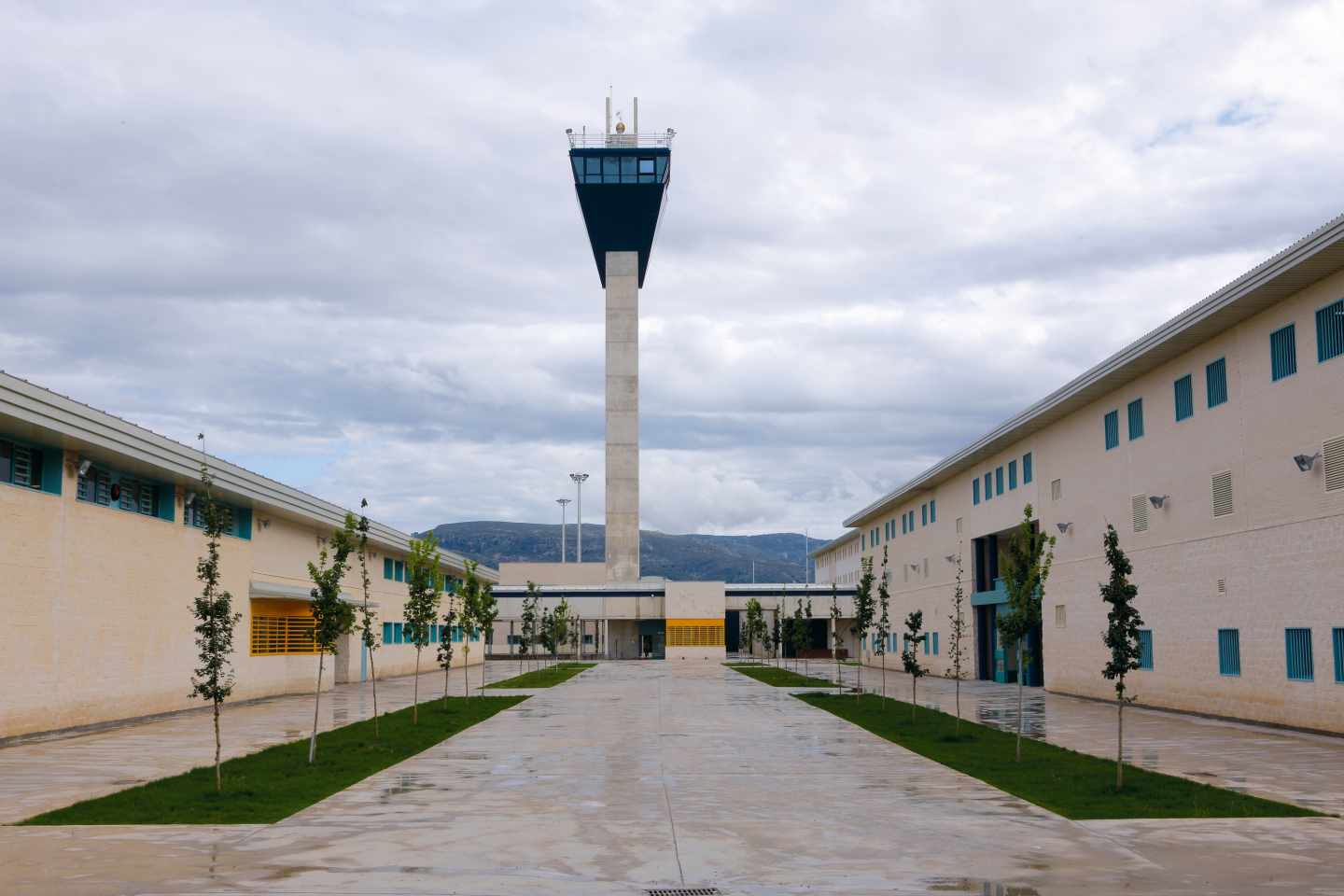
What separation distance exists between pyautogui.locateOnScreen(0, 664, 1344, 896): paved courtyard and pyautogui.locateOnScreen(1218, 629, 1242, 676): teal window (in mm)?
13381

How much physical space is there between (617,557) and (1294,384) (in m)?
77.6

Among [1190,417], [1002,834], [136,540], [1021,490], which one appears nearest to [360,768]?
[1002,834]

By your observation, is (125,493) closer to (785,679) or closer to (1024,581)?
(1024,581)

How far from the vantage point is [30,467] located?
87.0ft

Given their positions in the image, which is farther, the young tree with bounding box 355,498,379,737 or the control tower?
the control tower

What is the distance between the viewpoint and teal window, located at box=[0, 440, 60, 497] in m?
25.5

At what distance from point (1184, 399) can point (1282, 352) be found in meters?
5.48

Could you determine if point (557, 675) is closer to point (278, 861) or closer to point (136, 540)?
point (136, 540)

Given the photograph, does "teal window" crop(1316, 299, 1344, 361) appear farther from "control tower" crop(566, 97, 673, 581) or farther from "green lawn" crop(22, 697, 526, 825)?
"control tower" crop(566, 97, 673, 581)

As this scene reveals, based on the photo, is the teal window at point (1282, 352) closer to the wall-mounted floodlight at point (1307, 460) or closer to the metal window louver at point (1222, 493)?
the wall-mounted floodlight at point (1307, 460)

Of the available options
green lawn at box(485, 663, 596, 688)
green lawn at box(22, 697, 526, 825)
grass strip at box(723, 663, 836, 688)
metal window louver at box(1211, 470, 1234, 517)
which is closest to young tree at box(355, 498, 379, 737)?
green lawn at box(22, 697, 526, 825)

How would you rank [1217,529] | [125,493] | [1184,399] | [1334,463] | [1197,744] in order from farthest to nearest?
1. [1184,399]
2. [1217,529]
3. [125,493]
4. [1334,463]
5. [1197,744]

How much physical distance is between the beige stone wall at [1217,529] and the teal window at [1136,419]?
25 cm

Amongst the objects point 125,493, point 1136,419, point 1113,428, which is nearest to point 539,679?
point 125,493
